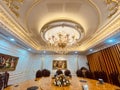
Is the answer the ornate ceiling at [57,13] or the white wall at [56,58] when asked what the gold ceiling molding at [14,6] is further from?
the white wall at [56,58]

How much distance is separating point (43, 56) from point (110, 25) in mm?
5331

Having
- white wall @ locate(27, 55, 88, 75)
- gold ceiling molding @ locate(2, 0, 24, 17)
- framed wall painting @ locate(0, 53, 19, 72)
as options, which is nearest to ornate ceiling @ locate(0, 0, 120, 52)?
gold ceiling molding @ locate(2, 0, 24, 17)

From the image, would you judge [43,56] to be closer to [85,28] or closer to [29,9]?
[85,28]

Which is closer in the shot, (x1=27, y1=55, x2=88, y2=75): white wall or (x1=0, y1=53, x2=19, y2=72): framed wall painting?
(x1=0, y1=53, x2=19, y2=72): framed wall painting

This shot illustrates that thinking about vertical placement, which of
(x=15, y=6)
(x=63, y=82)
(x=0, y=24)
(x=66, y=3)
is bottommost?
(x=63, y=82)

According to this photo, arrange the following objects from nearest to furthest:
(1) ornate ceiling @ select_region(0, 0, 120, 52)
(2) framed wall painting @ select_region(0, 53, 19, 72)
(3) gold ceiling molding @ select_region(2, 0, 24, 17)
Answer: (3) gold ceiling molding @ select_region(2, 0, 24, 17), (1) ornate ceiling @ select_region(0, 0, 120, 52), (2) framed wall painting @ select_region(0, 53, 19, 72)

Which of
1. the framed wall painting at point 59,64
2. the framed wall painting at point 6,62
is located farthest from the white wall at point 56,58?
the framed wall painting at point 6,62

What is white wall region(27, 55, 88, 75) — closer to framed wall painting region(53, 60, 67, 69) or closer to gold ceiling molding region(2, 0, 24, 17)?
framed wall painting region(53, 60, 67, 69)

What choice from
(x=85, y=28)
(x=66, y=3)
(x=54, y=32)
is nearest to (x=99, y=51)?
(x=85, y=28)

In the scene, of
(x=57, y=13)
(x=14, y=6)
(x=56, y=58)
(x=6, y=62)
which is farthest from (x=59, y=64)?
(x=14, y=6)

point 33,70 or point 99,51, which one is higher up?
point 99,51

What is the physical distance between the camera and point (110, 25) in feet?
9.52

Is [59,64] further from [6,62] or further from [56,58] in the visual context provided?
[6,62]

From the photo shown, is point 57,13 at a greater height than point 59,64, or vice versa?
point 57,13
